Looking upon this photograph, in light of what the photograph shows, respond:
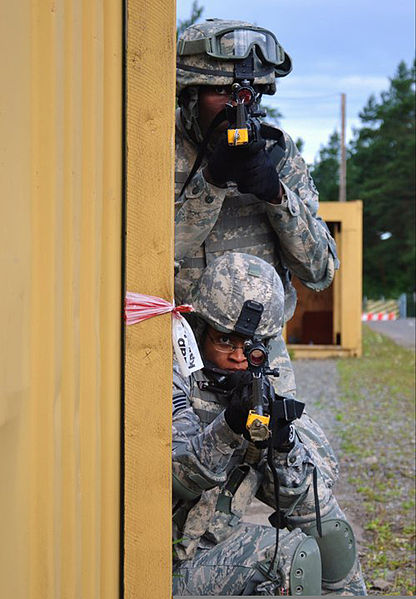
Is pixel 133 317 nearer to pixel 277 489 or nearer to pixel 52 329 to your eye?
pixel 52 329

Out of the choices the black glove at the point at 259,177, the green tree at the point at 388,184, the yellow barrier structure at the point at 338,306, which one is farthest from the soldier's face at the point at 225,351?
the green tree at the point at 388,184

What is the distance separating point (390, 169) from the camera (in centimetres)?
4300

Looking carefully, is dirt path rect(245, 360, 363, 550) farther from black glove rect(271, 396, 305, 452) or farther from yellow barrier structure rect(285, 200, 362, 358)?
black glove rect(271, 396, 305, 452)

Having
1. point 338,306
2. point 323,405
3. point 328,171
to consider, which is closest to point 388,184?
point 328,171

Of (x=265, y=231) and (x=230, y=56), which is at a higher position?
(x=230, y=56)

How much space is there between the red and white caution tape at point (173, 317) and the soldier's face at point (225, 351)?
2.67 ft

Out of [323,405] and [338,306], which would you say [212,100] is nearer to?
[323,405]

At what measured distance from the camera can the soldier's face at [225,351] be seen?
9.21ft

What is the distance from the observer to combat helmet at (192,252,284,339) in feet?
9.25

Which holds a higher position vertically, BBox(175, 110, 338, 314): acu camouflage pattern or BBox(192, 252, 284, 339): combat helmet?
BBox(175, 110, 338, 314): acu camouflage pattern

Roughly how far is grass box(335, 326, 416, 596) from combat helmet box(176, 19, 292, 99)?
252cm

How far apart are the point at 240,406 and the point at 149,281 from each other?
826 millimetres

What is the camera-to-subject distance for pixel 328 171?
51.9 meters

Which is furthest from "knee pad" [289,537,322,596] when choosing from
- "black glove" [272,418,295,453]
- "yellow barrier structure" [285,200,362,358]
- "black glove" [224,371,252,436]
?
"yellow barrier structure" [285,200,362,358]
